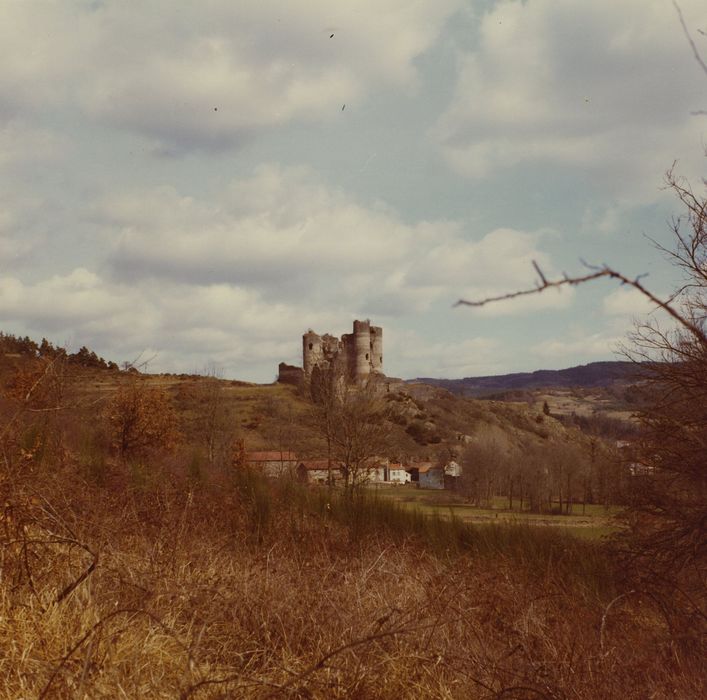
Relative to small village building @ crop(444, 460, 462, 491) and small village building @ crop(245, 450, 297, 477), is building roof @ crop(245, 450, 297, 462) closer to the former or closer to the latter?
small village building @ crop(245, 450, 297, 477)

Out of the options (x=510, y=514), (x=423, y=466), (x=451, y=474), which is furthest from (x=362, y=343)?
(x=510, y=514)

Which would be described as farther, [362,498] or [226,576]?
[362,498]

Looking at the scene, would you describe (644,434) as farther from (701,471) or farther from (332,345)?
(332,345)

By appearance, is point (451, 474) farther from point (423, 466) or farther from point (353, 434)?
point (353, 434)

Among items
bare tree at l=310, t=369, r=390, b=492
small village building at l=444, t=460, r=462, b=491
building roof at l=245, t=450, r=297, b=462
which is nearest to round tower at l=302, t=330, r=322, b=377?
small village building at l=444, t=460, r=462, b=491

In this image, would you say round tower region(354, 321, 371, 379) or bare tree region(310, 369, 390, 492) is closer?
bare tree region(310, 369, 390, 492)

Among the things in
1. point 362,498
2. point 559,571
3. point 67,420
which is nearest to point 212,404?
point 67,420
